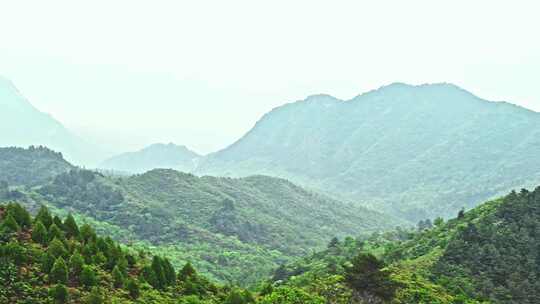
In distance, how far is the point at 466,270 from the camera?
31.8 meters

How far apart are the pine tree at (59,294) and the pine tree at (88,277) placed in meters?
1.28

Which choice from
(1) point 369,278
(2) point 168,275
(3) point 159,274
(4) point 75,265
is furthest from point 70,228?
(1) point 369,278

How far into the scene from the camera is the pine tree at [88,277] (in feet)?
61.6

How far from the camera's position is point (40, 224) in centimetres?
2109

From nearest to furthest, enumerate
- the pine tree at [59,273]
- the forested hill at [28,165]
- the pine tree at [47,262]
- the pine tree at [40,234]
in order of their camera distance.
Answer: the pine tree at [59,273], the pine tree at [47,262], the pine tree at [40,234], the forested hill at [28,165]

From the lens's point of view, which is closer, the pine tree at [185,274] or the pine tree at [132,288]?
the pine tree at [132,288]

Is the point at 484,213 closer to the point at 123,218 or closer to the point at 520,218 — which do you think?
the point at 520,218

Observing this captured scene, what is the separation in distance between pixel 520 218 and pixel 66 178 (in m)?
90.4

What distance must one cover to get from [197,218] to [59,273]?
88.6 m

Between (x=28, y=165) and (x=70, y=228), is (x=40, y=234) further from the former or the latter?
(x=28, y=165)

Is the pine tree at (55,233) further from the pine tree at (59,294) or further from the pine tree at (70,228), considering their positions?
the pine tree at (59,294)

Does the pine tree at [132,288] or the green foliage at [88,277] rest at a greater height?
the green foliage at [88,277]

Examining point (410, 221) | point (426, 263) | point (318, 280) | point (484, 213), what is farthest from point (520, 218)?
point (410, 221)

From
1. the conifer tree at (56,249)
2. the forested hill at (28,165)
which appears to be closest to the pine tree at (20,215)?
the conifer tree at (56,249)
